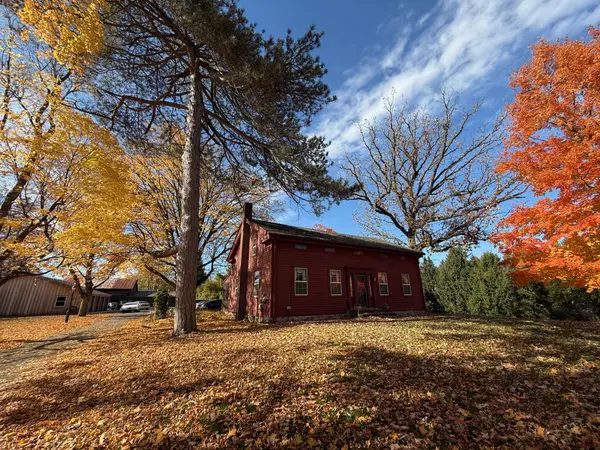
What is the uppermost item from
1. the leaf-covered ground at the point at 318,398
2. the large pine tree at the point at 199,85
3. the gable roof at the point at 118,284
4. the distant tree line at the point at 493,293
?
the large pine tree at the point at 199,85

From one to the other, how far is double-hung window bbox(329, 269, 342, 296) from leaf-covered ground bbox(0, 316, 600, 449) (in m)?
7.70

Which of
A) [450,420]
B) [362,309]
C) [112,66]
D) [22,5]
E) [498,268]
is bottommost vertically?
[450,420]

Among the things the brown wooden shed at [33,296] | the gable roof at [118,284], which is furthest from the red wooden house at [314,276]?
the gable roof at [118,284]

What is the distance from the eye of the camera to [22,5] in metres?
7.30

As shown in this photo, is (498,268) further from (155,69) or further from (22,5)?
(22,5)

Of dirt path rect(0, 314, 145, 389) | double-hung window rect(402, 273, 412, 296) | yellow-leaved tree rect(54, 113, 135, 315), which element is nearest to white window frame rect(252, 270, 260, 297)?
yellow-leaved tree rect(54, 113, 135, 315)

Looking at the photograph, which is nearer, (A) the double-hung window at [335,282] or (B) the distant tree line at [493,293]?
(A) the double-hung window at [335,282]

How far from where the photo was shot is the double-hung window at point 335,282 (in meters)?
15.0

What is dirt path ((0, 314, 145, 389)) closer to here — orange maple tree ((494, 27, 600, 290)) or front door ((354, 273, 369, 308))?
front door ((354, 273, 369, 308))

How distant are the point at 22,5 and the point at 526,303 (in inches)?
1066

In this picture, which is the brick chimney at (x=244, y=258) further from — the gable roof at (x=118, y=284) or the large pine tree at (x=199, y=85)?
the gable roof at (x=118, y=284)

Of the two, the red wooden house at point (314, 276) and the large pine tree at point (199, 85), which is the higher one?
the large pine tree at point (199, 85)

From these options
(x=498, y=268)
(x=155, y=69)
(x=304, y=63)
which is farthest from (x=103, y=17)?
(x=498, y=268)

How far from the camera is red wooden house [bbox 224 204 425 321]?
13570mm
